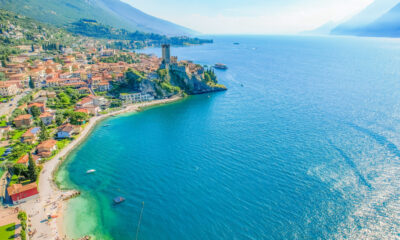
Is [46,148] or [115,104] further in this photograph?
[115,104]

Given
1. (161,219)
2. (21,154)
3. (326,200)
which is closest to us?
(161,219)

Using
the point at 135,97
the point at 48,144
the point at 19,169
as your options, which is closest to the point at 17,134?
the point at 48,144

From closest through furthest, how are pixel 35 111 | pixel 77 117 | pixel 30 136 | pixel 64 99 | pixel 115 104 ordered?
1. pixel 30 136
2. pixel 77 117
3. pixel 35 111
4. pixel 64 99
5. pixel 115 104

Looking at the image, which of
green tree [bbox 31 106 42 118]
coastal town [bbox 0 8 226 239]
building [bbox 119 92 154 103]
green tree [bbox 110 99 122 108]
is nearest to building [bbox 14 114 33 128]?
coastal town [bbox 0 8 226 239]

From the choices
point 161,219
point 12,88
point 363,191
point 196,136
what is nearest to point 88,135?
point 196,136

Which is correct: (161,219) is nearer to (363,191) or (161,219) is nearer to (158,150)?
(158,150)

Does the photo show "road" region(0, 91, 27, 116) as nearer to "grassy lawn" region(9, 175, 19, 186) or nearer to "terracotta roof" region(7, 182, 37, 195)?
"grassy lawn" region(9, 175, 19, 186)

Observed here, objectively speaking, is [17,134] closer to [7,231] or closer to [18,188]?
[18,188]

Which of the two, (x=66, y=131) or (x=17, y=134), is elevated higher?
(x=66, y=131)
